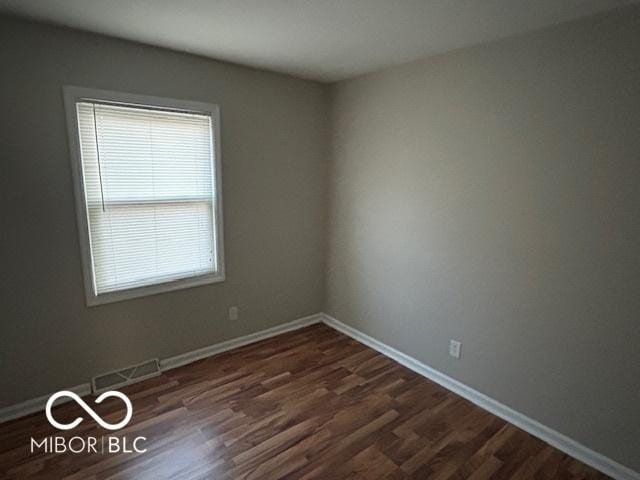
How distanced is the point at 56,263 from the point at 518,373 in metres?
3.00

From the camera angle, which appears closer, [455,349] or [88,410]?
[88,410]

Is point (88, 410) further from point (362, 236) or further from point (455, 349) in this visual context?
point (455, 349)

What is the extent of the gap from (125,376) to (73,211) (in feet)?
4.00

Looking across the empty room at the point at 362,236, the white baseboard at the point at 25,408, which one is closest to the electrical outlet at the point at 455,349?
the empty room at the point at 362,236

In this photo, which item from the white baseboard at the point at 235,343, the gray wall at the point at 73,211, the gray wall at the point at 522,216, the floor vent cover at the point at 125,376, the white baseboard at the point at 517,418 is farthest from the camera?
the white baseboard at the point at 235,343

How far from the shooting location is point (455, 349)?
251 cm

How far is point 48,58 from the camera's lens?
6.64 ft

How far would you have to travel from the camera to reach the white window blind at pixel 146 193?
7.42 feet

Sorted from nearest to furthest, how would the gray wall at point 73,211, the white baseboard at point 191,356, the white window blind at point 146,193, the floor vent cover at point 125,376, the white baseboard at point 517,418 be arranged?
the white baseboard at point 517,418, the gray wall at point 73,211, the white baseboard at point 191,356, the white window blind at point 146,193, the floor vent cover at point 125,376

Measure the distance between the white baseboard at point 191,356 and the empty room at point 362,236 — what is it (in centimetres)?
2

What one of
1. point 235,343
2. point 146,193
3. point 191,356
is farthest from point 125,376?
point 146,193

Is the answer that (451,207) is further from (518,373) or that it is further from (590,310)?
(518,373)

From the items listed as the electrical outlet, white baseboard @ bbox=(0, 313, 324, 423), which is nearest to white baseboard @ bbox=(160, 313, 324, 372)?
white baseboard @ bbox=(0, 313, 324, 423)

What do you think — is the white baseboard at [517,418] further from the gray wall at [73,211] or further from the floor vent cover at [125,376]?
the floor vent cover at [125,376]
